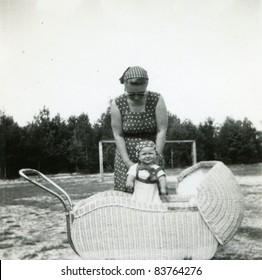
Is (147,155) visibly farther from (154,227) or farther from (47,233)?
(47,233)

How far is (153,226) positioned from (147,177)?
1.21ft

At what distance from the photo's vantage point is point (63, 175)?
444 inches

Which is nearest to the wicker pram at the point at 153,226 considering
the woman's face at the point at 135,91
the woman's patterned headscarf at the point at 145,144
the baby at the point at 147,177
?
the baby at the point at 147,177

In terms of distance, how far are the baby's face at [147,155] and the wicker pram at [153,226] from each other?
12.8 inches

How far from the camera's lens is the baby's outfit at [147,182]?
2455 millimetres

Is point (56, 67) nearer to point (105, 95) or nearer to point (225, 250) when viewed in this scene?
point (105, 95)

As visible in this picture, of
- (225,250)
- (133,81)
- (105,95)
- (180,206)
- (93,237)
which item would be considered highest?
(105,95)

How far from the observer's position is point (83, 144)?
484 inches

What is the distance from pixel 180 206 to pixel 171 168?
8705mm

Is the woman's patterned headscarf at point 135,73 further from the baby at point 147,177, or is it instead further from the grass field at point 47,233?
the grass field at point 47,233

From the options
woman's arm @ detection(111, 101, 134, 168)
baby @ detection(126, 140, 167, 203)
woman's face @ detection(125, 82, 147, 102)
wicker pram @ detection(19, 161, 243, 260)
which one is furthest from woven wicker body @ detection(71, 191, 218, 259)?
woman's face @ detection(125, 82, 147, 102)

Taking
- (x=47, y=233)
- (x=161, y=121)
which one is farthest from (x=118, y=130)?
(x=47, y=233)

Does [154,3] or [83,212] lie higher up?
[154,3]
